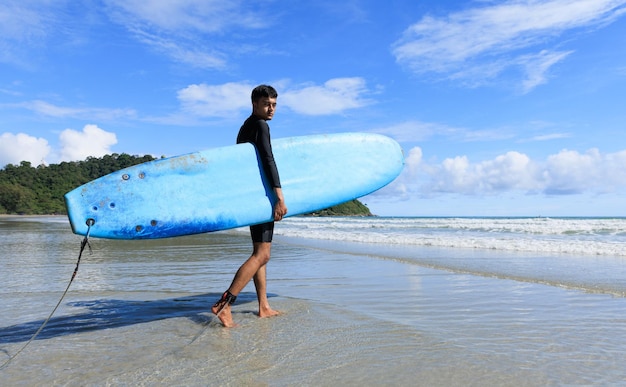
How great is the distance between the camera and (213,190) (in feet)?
10.8

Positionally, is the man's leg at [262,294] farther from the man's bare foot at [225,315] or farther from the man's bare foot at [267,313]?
the man's bare foot at [225,315]

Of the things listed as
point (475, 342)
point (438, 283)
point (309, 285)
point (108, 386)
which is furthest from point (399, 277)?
point (108, 386)

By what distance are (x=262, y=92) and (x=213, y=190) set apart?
30.9 inches

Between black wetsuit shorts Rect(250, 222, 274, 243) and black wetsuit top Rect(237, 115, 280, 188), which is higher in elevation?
black wetsuit top Rect(237, 115, 280, 188)

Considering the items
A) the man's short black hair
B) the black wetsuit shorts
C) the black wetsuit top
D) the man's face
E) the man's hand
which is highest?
the man's short black hair

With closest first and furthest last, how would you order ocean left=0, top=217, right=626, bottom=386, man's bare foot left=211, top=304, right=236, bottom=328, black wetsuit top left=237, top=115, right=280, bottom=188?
ocean left=0, top=217, right=626, bottom=386 < man's bare foot left=211, top=304, right=236, bottom=328 < black wetsuit top left=237, top=115, right=280, bottom=188

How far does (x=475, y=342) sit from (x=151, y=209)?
2.21 m

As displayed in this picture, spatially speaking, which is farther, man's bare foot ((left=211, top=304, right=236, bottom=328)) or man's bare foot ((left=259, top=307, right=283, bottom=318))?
man's bare foot ((left=259, top=307, right=283, bottom=318))

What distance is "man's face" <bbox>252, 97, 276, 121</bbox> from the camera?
3234mm

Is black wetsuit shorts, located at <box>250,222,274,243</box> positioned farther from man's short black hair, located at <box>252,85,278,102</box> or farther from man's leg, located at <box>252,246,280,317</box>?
man's short black hair, located at <box>252,85,278,102</box>

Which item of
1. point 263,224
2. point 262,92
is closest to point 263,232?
point 263,224

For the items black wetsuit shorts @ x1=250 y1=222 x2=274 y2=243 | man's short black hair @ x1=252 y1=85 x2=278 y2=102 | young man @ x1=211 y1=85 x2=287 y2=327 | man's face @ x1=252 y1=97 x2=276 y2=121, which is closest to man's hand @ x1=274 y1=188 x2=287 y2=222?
young man @ x1=211 y1=85 x2=287 y2=327

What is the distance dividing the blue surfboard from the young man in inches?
4.5

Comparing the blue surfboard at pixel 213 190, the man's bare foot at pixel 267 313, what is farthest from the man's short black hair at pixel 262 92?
→ the man's bare foot at pixel 267 313
